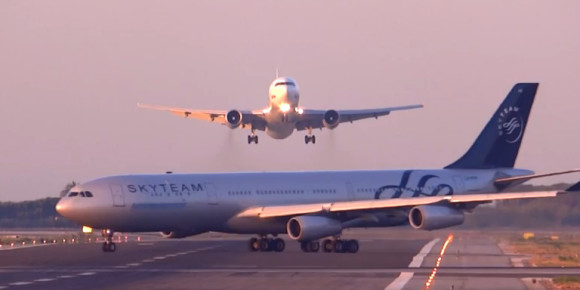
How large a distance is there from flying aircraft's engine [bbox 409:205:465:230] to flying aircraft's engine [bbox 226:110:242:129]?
16.1m

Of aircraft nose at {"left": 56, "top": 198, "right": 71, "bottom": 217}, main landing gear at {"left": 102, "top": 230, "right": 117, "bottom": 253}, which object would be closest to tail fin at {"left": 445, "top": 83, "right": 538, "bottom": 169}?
main landing gear at {"left": 102, "top": 230, "right": 117, "bottom": 253}

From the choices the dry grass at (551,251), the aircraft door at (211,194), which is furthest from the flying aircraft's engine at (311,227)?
the dry grass at (551,251)

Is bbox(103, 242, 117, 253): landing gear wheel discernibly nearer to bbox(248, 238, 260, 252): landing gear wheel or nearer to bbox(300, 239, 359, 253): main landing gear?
bbox(248, 238, 260, 252): landing gear wheel

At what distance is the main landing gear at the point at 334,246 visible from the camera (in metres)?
51.5

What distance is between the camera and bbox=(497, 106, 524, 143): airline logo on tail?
58.8 meters

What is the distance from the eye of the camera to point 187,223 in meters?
52.5

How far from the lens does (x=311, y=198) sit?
55.1 metres

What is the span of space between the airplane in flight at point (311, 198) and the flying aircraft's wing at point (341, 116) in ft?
27.9

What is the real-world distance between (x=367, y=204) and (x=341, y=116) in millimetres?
16256

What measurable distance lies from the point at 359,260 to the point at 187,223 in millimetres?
11155

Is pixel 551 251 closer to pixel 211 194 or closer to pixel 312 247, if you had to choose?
pixel 312 247

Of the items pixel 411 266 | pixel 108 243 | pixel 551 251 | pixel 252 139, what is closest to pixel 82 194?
pixel 108 243

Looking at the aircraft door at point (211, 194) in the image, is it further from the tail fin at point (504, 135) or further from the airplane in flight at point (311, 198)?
the tail fin at point (504, 135)

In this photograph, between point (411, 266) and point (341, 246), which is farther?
point (341, 246)
